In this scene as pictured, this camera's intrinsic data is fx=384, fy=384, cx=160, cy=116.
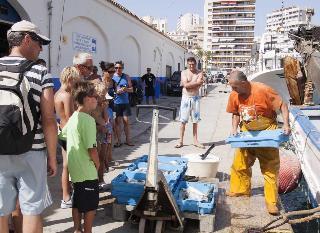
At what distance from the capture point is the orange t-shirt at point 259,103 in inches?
190

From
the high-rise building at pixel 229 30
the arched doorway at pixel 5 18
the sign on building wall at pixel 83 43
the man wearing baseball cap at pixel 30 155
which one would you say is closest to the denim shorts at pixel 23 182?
the man wearing baseball cap at pixel 30 155

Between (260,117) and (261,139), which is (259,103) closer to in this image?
(260,117)

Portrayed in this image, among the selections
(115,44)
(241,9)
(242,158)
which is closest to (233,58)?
(241,9)

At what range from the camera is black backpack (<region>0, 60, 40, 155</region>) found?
2748mm

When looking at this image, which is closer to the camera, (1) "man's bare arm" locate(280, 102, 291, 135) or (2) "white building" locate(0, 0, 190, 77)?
(1) "man's bare arm" locate(280, 102, 291, 135)

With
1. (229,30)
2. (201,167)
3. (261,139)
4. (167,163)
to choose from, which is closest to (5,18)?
(167,163)

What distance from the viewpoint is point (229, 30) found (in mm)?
158500

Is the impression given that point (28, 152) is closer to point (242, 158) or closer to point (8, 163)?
point (8, 163)

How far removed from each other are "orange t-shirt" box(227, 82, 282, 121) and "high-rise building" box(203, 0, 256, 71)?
5954 inches

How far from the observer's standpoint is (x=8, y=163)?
9.49ft

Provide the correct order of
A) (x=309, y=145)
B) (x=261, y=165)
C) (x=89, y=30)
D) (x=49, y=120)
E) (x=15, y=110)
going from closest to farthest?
(x=15, y=110), (x=49, y=120), (x=309, y=145), (x=261, y=165), (x=89, y=30)

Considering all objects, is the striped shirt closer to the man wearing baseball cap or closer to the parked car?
the man wearing baseball cap

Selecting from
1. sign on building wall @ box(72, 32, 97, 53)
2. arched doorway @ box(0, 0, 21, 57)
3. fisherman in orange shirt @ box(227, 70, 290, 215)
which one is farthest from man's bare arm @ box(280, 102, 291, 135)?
sign on building wall @ box(72, 32, 97, 53)

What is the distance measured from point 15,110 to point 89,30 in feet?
34.8
